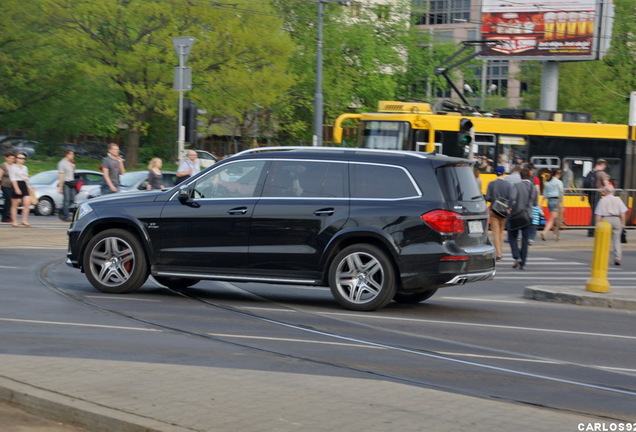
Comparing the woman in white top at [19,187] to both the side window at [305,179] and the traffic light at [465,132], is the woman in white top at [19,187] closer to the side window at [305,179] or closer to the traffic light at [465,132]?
the traffic light at [465,132]

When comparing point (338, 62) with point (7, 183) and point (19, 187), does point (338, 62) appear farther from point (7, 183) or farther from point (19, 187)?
point (19, 187)

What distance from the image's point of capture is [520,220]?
1859cm

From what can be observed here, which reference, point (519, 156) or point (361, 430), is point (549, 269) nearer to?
point (519, 156)

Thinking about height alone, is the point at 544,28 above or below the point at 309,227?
above

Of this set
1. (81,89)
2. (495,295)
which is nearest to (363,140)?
(495,295)

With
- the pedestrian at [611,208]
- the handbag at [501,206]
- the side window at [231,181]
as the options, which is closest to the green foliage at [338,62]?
the pedestrian at [611,208]

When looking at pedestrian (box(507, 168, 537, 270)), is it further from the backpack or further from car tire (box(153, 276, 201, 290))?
the backpack

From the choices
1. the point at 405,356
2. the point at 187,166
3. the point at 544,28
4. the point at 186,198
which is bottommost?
the point at 405,356

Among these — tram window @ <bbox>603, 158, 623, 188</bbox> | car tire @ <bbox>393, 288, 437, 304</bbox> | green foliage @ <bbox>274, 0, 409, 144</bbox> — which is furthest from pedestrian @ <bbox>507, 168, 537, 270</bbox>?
green foliage @ <bbox>274, 0, 409, 144</bbox>

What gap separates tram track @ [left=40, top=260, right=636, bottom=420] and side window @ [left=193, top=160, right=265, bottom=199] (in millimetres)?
1364

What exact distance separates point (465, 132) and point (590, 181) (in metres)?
4.07

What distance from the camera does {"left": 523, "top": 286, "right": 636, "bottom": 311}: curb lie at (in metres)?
13.5

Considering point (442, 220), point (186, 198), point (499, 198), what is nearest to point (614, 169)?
point (499, 198)

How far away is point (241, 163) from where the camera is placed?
12336mm
